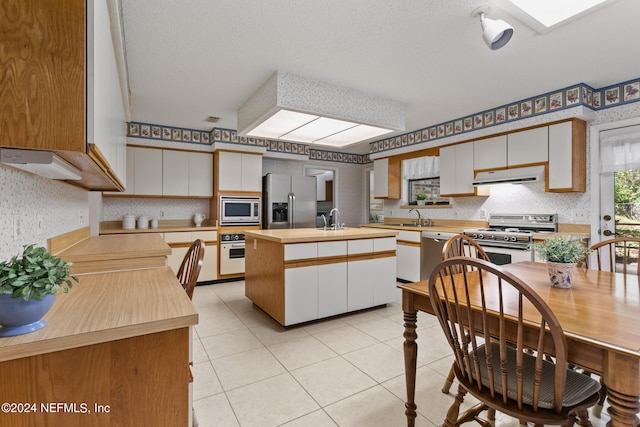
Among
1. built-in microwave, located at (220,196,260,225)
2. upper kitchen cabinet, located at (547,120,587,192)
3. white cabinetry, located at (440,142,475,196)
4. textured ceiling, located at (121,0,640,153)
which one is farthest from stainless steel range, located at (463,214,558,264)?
built-in microwave, located at (220,196,260,225)

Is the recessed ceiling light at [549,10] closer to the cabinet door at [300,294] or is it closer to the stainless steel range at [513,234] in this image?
the stainless steel range at [513,234]

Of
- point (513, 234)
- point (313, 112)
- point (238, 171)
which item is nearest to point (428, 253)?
point (513, 234)

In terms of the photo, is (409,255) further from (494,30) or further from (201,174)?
(201,174)

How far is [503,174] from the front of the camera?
392 centimetres

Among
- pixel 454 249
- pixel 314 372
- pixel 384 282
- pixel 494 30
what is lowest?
pixel 314 372

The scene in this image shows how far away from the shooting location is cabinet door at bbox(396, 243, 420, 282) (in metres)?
4.50

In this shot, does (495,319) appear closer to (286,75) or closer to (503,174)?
(286,75)

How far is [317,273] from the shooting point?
3090 mm

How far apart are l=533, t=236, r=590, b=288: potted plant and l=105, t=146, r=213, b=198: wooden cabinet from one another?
15.1 feet

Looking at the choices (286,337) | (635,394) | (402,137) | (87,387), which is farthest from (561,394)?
(402,137)

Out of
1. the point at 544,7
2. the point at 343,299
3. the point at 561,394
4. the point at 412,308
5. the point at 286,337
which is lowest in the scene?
the point at 286,337

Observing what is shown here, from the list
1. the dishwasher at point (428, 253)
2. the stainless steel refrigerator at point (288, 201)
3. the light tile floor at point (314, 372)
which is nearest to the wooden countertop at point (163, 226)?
the stainless steel refrigerator at point (288, 201)

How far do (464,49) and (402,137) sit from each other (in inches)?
116

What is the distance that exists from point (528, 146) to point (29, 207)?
4512 mm
